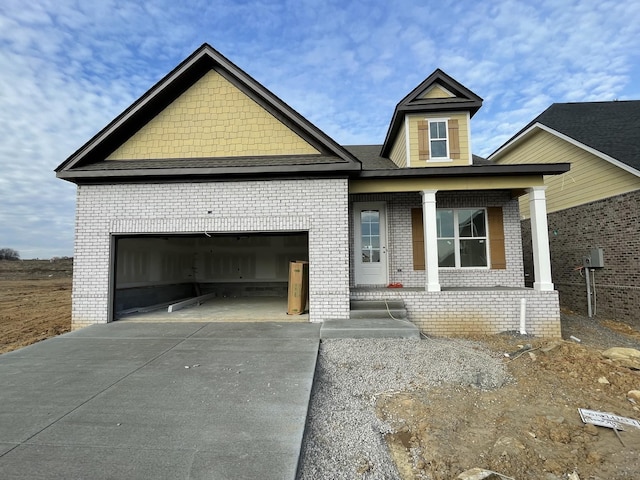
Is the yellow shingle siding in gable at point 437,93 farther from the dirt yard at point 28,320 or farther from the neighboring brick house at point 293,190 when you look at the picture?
the dirt yard at point 28,320

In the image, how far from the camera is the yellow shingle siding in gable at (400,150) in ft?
A: 30.9

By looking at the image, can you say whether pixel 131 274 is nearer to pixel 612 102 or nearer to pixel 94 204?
pixel 94 204

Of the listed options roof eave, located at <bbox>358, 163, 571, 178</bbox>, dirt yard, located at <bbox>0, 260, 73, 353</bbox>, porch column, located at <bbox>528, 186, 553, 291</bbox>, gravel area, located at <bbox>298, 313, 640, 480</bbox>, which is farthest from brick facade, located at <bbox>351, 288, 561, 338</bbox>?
dirt yard, located at <bbox>0, 260, 73, 353</bbox>

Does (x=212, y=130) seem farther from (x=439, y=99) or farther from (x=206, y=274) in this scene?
(x=206, y=274)

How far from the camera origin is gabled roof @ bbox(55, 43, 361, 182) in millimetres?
7348

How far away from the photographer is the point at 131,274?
975 centimetres

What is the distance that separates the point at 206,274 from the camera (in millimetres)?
14172

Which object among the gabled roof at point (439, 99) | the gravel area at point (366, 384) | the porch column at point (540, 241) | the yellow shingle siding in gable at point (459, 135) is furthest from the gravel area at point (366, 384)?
the gabled roof at point (439, 99)

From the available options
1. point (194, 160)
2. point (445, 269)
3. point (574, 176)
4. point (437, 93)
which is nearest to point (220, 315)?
point (194, 160)

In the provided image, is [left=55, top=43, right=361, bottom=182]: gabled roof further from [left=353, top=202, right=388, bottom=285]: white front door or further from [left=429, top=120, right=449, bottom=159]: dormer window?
[left=429, top=120, right=449, bottom=159]: dormer window

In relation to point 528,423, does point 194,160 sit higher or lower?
higher

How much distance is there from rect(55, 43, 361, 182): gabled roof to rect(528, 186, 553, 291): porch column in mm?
4420

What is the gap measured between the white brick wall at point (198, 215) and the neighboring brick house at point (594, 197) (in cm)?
817

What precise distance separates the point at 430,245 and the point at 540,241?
2607 millimetres
